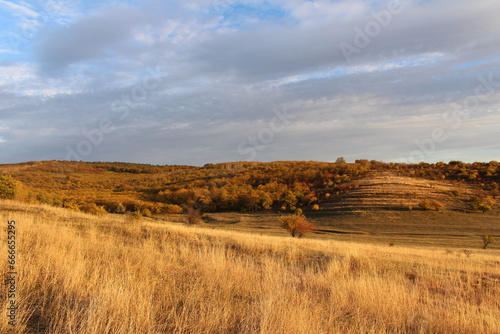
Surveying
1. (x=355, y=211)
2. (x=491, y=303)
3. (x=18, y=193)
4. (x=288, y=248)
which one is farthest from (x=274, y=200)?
(x=491, y=303)

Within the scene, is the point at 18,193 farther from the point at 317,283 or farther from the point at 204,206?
the point at 204,206

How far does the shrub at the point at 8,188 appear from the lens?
26.8 meters

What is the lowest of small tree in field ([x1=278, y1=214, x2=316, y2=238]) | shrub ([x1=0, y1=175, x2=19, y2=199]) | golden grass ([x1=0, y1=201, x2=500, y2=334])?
small tree in field ([x1=278, y1=214, x2=316, y2=238])

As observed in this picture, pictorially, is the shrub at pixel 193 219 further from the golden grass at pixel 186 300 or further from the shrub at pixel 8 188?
the golden grass at pixel 186 300

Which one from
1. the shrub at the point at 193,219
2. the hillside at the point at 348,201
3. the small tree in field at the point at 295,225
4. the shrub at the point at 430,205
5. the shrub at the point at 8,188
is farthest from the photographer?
the shrub at the point at 430,205

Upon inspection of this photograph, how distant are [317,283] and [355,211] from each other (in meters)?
45.5

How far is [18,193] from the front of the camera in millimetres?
28656

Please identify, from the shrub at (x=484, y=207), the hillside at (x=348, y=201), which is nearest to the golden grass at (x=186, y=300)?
the hillside at (x=348, y=201)

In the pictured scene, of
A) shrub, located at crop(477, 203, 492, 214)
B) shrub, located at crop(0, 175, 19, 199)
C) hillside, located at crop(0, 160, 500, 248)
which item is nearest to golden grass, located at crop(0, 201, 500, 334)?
shrub, located at crop(0, 175, 19, 199)

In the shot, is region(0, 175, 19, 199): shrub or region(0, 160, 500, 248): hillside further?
region(0, 160, 500, 248): hillside

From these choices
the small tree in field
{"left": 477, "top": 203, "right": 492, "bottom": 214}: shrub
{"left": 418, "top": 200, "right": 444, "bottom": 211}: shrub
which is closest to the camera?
the small tree in field

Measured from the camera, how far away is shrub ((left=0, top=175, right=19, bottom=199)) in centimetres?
2684

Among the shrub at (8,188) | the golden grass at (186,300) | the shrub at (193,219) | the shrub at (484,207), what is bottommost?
the shrub at (193,219)

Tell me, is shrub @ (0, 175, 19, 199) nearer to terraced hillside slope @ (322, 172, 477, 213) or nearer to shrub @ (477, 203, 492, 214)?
terraced hillside slope @ (322, 172, 477, 213)
